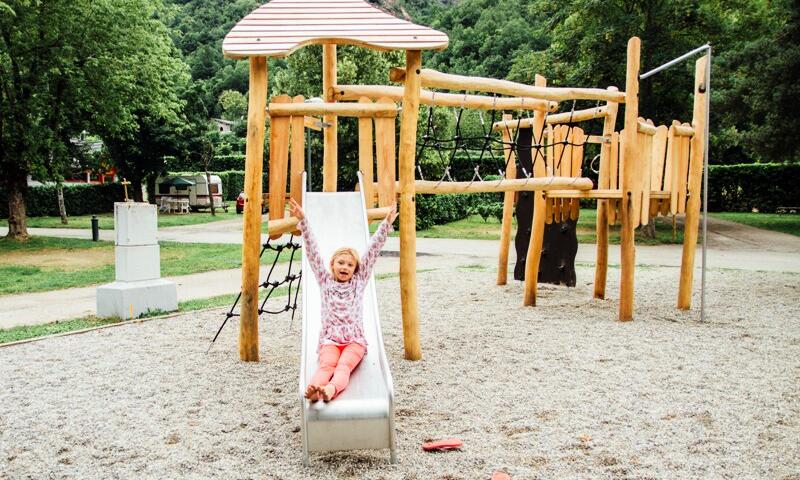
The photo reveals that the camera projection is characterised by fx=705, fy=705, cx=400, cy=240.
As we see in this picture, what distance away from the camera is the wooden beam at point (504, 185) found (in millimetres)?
6770

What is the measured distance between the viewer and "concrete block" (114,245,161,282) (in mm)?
8758

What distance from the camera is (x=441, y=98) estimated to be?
721 cm

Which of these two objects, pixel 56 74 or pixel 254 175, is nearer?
pixel 254 175

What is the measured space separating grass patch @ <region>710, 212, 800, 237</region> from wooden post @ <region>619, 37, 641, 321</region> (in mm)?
16988

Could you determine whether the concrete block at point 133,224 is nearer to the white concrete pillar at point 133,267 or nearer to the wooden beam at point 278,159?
the white concrete pillar at point 133,267

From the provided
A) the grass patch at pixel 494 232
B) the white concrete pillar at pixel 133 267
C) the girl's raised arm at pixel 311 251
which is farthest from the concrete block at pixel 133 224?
the grass patch at pixel 494 232

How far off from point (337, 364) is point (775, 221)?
2771 cm

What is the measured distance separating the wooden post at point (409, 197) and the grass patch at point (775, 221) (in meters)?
20.0

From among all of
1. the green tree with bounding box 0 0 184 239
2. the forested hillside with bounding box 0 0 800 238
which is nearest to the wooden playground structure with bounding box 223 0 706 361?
the forested hillside with bounding box 0 0 800 238

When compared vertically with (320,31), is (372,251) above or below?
below

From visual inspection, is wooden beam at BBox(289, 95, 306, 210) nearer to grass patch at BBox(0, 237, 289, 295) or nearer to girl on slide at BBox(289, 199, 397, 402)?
girl on slide at BBox(289, 199, 397, 402)

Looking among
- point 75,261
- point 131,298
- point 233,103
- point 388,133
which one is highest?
point 233,103

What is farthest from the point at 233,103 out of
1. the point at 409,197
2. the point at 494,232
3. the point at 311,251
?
the point at 311,251

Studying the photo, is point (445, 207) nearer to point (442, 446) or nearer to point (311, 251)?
point (311, 251)
